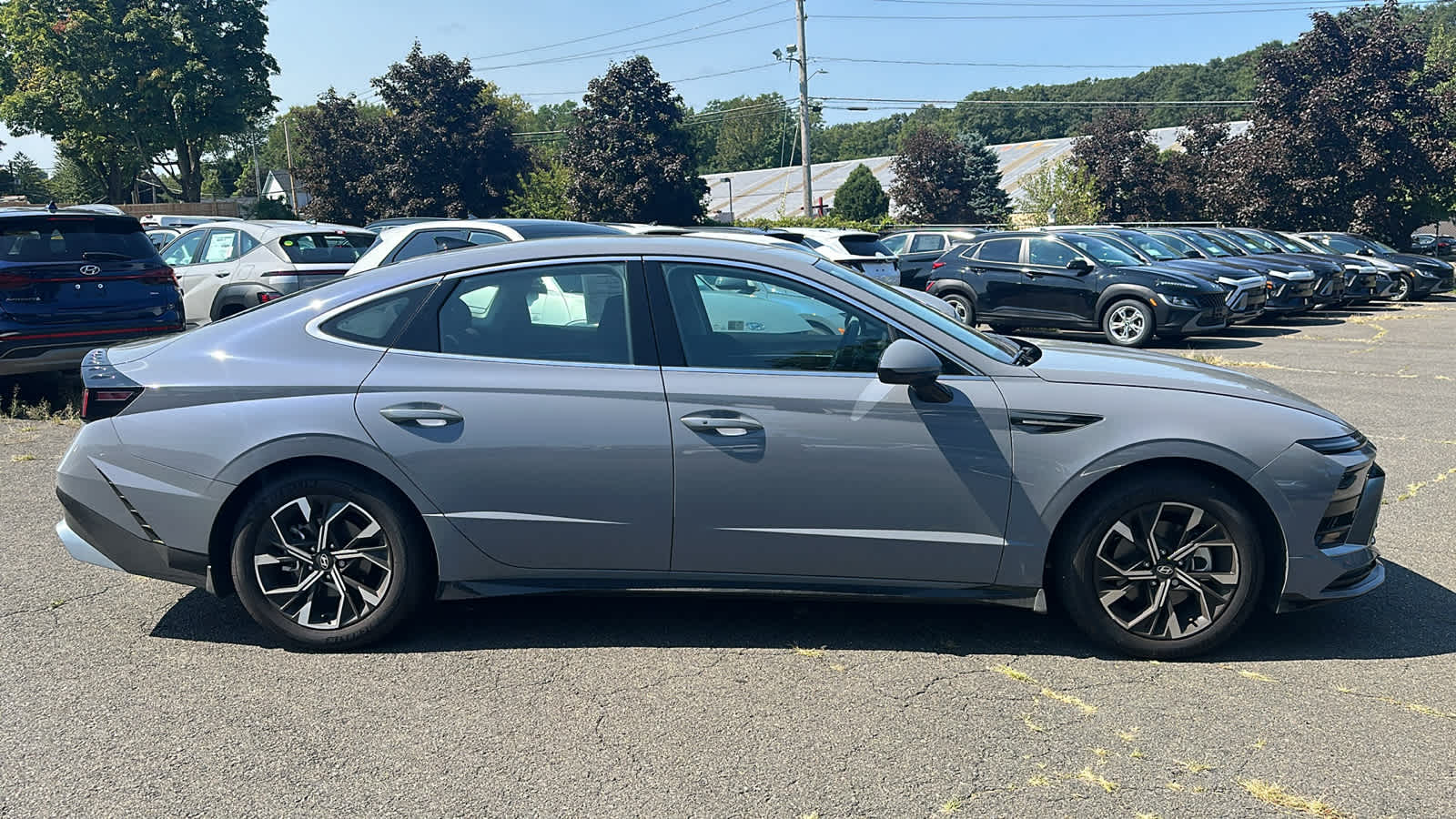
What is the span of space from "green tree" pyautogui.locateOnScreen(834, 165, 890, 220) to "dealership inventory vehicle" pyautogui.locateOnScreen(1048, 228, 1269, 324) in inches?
1421

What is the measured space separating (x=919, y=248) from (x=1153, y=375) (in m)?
16.2

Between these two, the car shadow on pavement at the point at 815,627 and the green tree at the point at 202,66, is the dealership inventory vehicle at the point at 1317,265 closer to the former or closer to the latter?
the car shadow on pavement at the point at 815,627

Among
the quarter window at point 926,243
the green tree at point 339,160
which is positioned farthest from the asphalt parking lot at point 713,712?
the green tree at point 339,160

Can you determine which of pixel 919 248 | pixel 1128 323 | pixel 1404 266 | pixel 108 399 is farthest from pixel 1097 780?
pixel 1404 266

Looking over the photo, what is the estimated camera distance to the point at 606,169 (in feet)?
138

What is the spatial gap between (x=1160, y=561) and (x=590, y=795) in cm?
222

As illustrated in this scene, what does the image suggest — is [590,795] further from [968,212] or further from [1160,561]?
[968,212]

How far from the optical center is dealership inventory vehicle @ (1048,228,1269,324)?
629 inches

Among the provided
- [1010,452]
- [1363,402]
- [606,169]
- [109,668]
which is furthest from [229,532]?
[606,169]

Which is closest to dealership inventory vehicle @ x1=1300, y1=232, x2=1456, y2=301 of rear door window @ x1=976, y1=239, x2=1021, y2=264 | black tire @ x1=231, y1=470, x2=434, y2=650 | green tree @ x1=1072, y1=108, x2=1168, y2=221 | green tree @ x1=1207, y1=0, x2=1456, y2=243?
green tree @ x1=1207, y1=0, x2=1456, y2=243

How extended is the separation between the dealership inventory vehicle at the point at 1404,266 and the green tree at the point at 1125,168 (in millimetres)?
18027

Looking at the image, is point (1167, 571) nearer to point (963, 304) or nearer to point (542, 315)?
point (542, 315)

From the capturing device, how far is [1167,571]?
156 inches

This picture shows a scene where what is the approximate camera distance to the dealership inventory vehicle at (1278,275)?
61.1 feet
